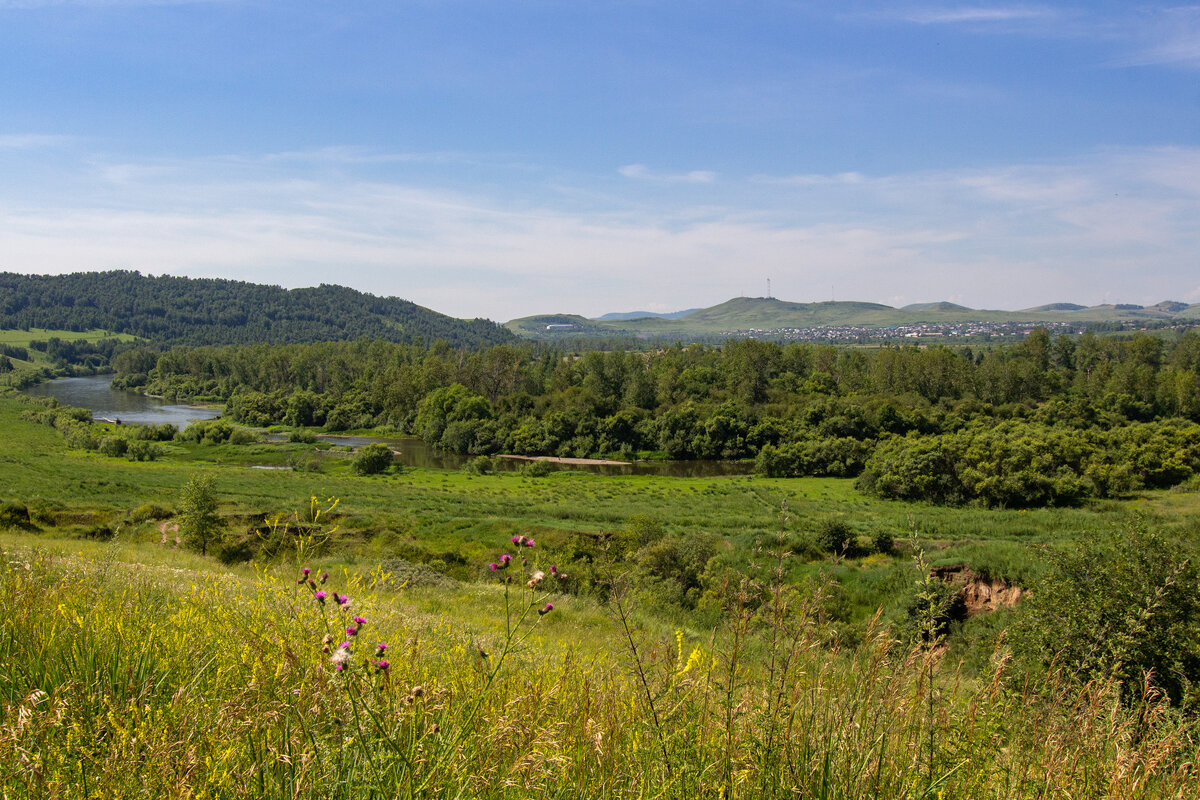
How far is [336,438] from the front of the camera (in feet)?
278

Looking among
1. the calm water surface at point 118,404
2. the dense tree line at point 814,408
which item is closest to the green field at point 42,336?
the calm water surface at point 118,404

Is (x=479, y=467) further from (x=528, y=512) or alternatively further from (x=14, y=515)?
(x=14, y=515)

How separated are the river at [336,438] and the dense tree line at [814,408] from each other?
134 inches

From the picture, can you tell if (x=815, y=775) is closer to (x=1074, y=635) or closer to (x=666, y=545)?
(x=1074, y=635)

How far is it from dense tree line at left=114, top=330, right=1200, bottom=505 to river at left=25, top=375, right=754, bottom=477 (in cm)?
340

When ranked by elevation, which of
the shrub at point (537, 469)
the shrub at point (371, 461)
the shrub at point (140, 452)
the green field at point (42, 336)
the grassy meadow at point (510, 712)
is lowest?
the shrub at point (537, 469)

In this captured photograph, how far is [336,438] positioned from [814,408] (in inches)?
2400

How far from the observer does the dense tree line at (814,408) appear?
167ft

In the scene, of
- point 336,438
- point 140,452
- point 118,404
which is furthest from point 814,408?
point 118,404

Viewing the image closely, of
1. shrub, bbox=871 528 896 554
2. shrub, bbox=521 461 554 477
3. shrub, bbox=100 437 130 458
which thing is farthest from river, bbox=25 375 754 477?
shrub, bbox=871 528 896 554

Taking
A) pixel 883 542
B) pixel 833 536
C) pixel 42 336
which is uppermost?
pixel 42 336

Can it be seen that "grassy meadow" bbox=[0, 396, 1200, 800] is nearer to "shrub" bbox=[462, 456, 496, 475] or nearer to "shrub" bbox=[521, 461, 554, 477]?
"shrub" bbox=[521, 461, 554, 477]

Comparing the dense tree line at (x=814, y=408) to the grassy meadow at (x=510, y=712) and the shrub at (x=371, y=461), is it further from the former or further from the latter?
the grassy meadow at (x=510, y=712)

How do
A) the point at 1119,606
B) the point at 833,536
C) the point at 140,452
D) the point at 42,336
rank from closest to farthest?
the point at 1119,606 → the point at 833,536 → the point at 140,452 → the point at 42,336
